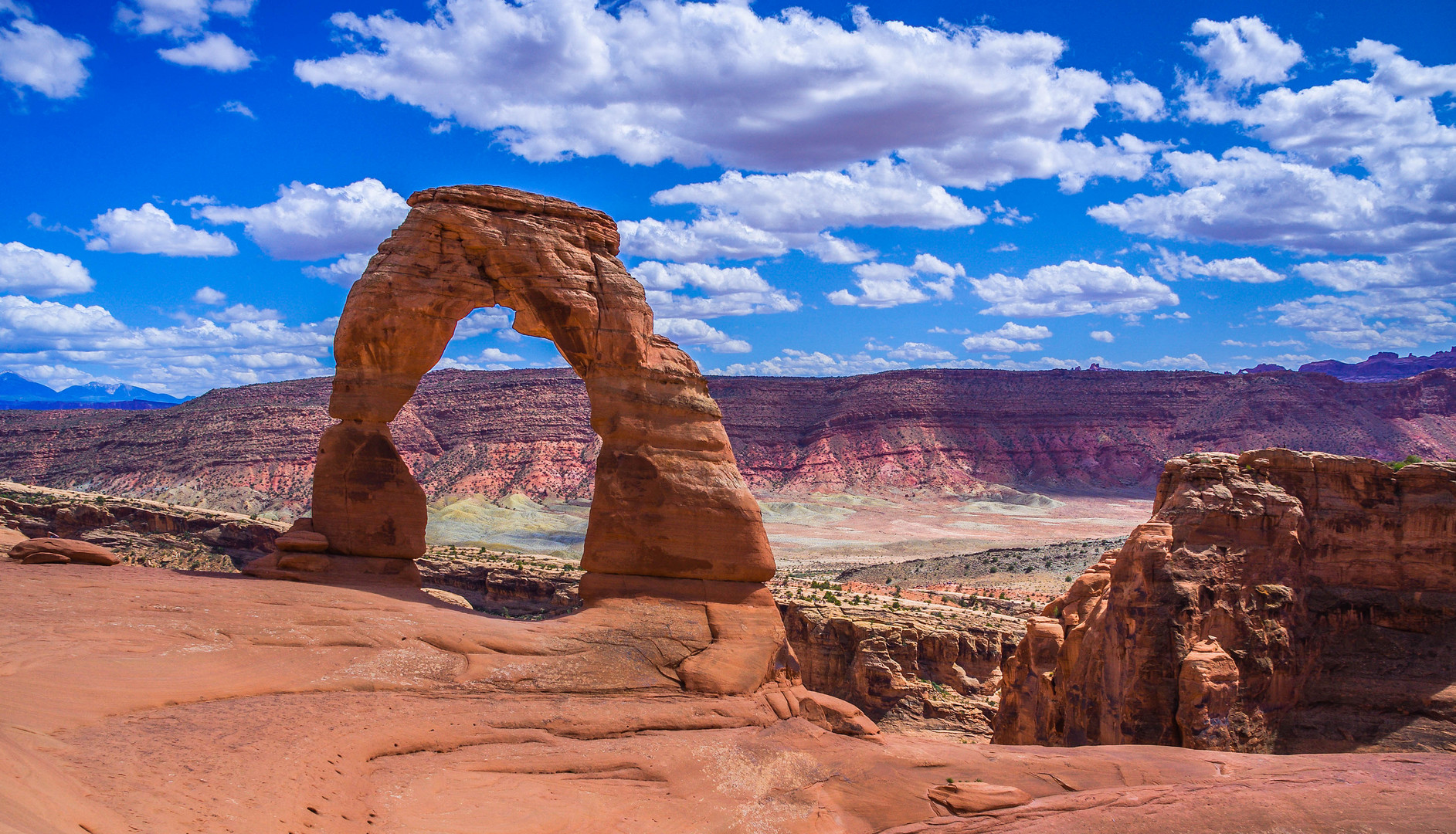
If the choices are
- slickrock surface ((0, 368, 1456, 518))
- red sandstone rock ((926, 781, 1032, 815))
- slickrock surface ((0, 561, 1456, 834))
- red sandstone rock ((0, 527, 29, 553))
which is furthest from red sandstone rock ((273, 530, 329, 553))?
slickrock surface ((0, 368, 1456, 518))

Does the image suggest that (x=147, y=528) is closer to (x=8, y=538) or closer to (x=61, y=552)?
(x=8, y=538)

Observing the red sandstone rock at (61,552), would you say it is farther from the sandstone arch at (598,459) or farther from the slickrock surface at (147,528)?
the slickrock surface at (147,528)

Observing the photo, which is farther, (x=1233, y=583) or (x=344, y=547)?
(x=344, y=547)

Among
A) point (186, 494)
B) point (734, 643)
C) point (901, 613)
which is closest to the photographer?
point (734, 643)

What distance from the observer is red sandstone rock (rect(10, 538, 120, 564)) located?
49.0 feet

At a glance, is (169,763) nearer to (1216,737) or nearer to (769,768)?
(769,768)

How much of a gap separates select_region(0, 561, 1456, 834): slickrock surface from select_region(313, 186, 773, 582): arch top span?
288cm

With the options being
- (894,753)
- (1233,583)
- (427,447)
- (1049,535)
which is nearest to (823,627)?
(1233,583)

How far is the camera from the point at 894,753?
12.6 m

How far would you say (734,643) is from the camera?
14.9 meters

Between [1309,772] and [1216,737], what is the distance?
2.95 metres

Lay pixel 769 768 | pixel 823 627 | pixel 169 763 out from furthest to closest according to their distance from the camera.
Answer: pixel 823 627, pixel 769 768, pixel 169 763

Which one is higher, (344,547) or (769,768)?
(344,547)

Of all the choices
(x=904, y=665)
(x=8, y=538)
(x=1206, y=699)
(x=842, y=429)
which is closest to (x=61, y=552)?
(x=8, y=538)
